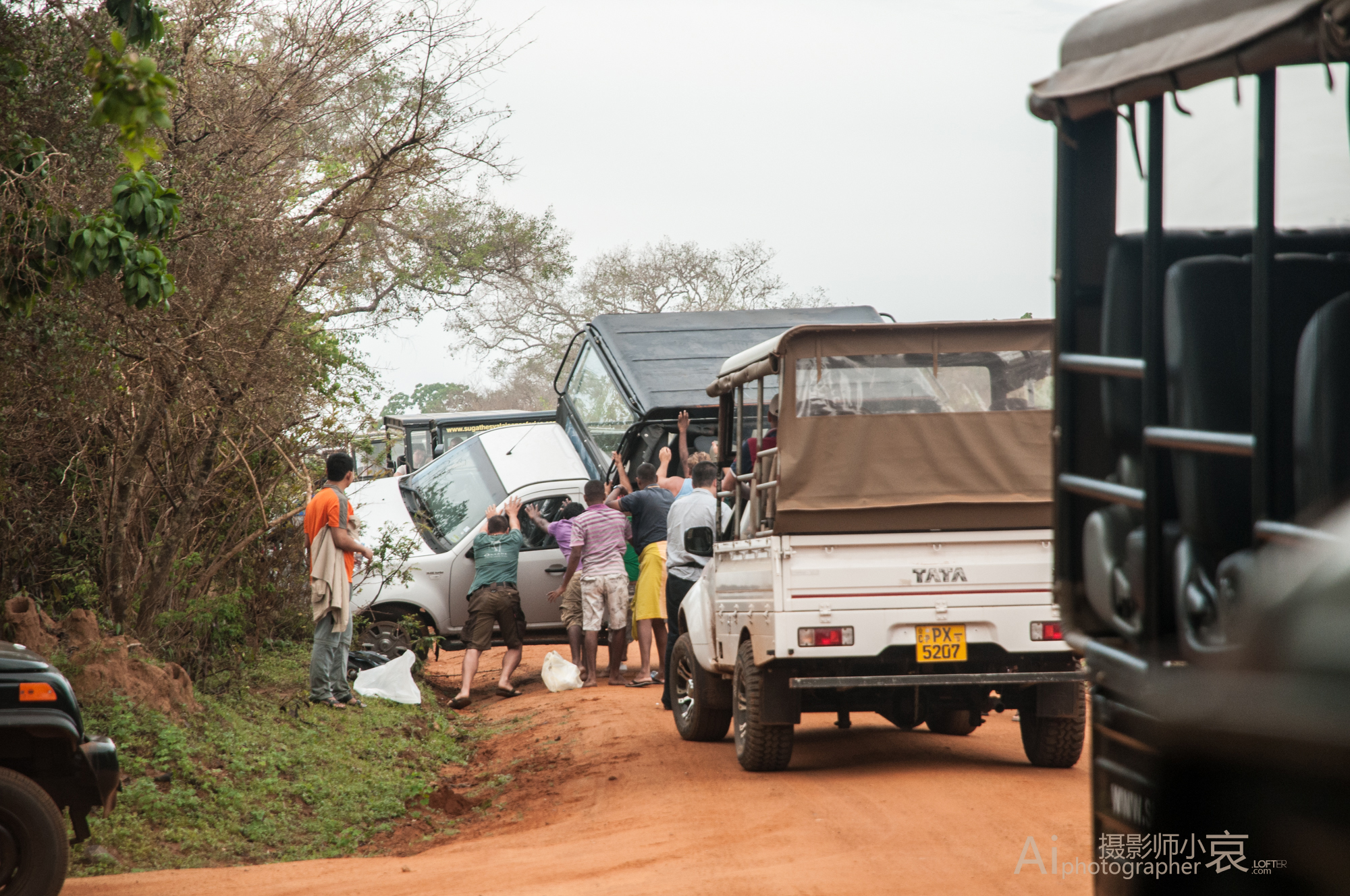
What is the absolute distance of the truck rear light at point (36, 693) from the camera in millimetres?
4773

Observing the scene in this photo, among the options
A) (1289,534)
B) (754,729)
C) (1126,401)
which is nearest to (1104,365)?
(1126,401)

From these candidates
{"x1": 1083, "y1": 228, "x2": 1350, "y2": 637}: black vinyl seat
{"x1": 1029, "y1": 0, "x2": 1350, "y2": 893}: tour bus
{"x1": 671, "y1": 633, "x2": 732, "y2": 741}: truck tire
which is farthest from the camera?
{"x1": 671, "y1": 633, "x2": 732, "y2": 741}: truck tire

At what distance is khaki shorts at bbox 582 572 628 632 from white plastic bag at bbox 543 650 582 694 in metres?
0.45

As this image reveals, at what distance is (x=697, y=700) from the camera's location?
8.61 meters

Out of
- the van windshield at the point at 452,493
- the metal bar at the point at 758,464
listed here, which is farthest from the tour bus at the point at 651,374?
the metal bar at the point at 758,464

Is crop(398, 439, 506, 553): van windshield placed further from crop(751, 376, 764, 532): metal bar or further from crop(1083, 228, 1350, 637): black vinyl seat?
crop(1083, 228, 1350, 637): black vinyl seat

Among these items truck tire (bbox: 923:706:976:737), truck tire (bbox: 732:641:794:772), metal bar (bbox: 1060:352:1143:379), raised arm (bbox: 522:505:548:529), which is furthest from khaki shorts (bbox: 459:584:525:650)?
metal bar (bbox: 1060:352:1143:379)

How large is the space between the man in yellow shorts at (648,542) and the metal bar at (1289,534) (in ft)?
30.7

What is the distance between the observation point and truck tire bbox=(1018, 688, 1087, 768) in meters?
7.22

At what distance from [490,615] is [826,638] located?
18.1ft

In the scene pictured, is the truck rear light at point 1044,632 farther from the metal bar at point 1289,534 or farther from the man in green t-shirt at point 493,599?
the man in green t-shirt at point 493,599

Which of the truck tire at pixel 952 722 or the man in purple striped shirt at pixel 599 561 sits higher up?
the man in purple striped shirt at pixel 599 561

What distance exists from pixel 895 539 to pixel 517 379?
202 feet

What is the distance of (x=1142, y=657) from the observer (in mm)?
2840
